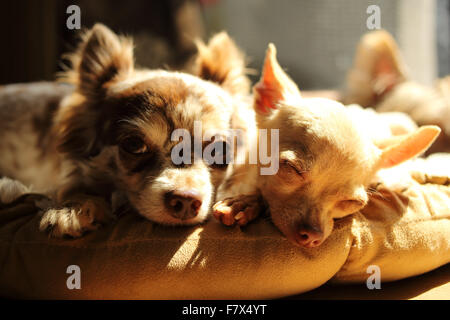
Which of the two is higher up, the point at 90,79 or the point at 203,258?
the point at 90,79

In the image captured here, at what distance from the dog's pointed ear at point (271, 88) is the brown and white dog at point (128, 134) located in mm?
155

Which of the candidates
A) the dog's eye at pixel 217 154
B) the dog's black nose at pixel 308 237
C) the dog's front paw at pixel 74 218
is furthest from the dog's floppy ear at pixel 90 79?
the dog's black nose at pixel 308 237

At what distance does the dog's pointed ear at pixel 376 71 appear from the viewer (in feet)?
9.96

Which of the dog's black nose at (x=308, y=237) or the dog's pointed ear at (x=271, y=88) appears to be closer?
the dog's black nose at (x=308, y=237)

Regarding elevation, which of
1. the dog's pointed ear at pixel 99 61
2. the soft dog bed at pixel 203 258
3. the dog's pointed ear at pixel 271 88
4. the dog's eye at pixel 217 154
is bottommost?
the soft dog bed at pixel 203 258

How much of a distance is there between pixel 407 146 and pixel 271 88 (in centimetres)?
54

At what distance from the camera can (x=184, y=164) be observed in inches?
61.5

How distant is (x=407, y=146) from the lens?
148 cm

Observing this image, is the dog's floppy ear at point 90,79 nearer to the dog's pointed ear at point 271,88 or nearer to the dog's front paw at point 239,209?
the dog's pointed ear at point 271,88

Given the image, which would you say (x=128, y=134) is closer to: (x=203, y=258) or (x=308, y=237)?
(x=203, y=258)

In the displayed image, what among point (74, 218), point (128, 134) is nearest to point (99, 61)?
point (128, 134)
